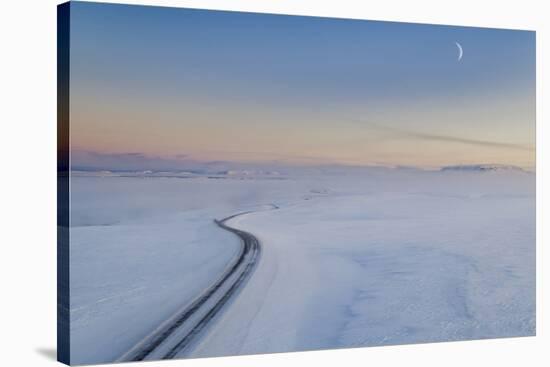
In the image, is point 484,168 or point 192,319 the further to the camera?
point 484,168

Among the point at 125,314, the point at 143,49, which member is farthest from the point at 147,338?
the point at 143,49

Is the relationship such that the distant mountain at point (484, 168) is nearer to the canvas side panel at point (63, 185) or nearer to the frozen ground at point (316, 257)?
the frozen ground at point (316, 257)

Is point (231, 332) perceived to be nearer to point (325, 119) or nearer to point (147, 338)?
point (147, 338)

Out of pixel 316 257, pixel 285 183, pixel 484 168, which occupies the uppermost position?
pixel 484 168

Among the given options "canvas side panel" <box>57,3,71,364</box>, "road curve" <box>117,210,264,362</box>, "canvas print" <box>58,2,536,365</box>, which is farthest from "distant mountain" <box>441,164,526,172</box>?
"canvas side panel" <box>57,3,71,364</box>

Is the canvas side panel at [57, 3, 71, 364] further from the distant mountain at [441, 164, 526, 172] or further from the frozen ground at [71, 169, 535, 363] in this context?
the distant mountain at [441, 164, 526, 172]

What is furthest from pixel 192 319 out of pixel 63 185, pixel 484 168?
pixel 484 168

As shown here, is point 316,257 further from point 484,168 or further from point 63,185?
point 63,185
